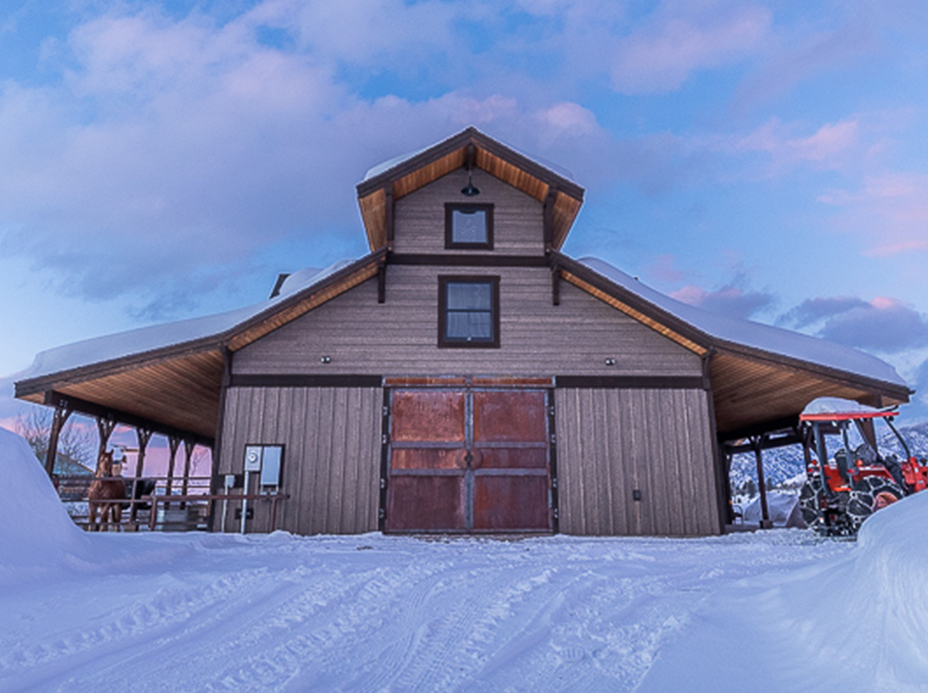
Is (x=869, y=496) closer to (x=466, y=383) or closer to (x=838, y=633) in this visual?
(x=466, y=383)

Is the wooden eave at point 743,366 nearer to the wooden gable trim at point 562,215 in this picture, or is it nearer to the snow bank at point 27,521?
the wooden gable trim at point 562,215

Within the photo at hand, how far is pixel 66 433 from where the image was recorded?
50.6m

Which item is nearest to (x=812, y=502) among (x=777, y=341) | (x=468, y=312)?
(x=777, y=341)

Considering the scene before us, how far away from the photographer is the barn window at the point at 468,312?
41.2 feet

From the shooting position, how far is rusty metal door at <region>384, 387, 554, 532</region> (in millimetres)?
11750

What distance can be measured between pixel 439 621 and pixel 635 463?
28.3 ft

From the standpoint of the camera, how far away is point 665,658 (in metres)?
3.17

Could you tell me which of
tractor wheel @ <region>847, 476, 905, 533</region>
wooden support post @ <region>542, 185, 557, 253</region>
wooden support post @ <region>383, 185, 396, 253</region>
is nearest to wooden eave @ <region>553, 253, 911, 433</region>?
wooden support post @ <region>542, 185, 557, 253</region>

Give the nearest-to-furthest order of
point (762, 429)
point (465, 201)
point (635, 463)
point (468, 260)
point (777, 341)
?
point (635, 463) → point (468, 260) → point (465, 201) → point (777, 341) → point (762, 429)

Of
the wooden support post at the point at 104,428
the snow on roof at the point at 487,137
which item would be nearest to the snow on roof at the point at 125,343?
the wooden support post at the point at 104,428

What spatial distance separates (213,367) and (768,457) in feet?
587

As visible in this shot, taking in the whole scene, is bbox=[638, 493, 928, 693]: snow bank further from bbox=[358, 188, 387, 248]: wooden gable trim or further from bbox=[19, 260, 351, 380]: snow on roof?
bbox=[358, 188, 387, 248]: wooden gable trim

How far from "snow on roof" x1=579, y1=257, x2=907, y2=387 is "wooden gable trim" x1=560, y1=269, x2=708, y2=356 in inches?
13.1

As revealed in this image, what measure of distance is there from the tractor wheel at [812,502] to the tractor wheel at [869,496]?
2.26 feet
